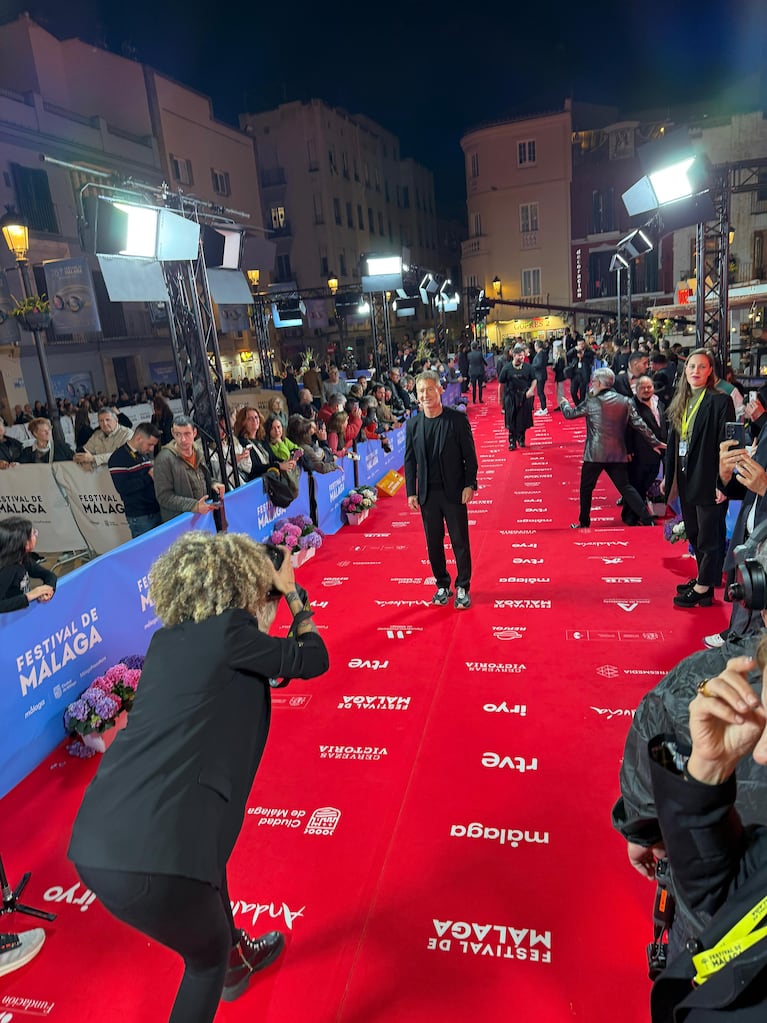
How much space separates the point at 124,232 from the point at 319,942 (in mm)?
6078

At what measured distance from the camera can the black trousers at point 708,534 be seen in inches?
203

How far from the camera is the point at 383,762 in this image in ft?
12.2

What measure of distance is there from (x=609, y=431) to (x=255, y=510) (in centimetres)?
401

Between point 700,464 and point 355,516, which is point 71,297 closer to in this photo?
point 355,516

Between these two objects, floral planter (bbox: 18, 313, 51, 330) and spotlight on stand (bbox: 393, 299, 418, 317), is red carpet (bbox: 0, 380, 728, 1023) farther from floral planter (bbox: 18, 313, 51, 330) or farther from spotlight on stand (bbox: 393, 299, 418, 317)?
spotlight on stand (bbox: 393, 299, 418, 317)

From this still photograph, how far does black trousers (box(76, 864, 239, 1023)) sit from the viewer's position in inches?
67.7

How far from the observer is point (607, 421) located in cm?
702

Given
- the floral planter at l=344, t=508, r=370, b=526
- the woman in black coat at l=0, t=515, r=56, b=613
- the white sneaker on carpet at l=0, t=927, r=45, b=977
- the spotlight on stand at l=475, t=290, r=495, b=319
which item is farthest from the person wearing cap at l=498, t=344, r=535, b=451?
the spotlight on stand at l=475, t=290, r=495, b=319

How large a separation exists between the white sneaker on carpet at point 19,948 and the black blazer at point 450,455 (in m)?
3.90

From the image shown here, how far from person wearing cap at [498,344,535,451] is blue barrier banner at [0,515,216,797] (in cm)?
889

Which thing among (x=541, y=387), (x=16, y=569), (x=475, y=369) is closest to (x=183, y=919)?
(x=16, y=569)

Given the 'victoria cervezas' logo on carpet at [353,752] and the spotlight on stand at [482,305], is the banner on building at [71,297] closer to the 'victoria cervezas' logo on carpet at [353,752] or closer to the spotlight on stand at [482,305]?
the 'victoria cervezas' logo on carpet at [353,752]

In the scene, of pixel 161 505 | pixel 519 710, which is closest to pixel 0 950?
pixel 519 710

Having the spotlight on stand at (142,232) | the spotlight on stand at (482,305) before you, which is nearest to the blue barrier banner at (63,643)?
the spotlight on stand at (142,232)
